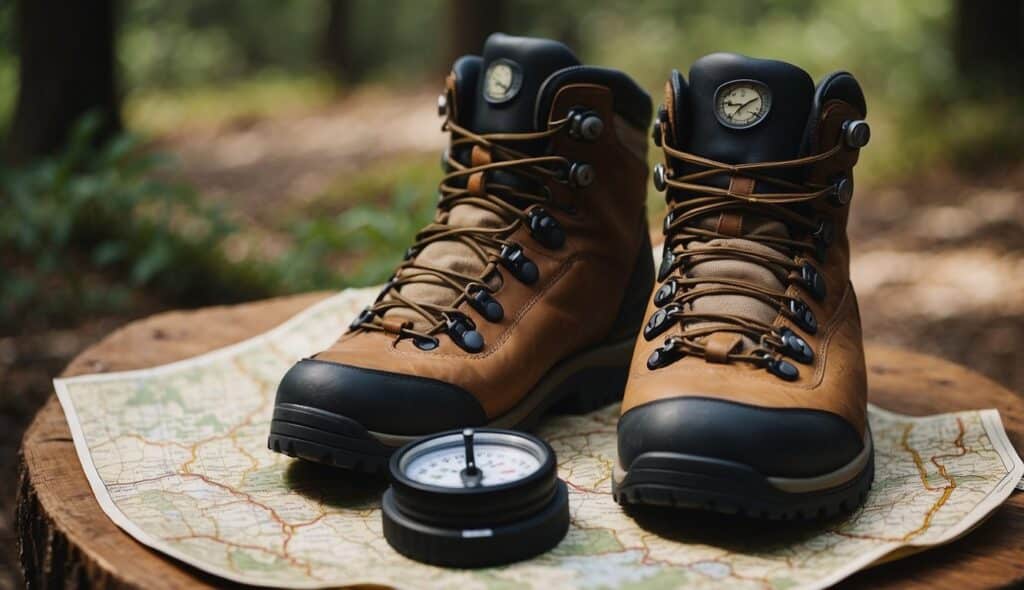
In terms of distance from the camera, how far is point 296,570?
1424mm

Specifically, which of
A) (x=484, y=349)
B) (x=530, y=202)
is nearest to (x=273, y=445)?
(x=484, y=349)

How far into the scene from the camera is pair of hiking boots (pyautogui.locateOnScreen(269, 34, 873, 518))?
1.50m

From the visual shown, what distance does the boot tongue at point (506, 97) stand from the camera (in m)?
1.95

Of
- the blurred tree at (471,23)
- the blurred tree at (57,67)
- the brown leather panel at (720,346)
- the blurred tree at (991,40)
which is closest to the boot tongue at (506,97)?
the brown leather panel at (720,346)

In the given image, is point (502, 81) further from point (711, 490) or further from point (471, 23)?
point (471, 23)

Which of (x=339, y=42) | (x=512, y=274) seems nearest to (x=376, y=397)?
(x=512, y=274)

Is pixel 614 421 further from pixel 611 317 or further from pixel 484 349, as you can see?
pixel 484 349

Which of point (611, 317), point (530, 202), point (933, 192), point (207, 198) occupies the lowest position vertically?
point (207, 198)

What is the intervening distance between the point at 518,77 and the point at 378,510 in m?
0.87

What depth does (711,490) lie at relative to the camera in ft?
4.69

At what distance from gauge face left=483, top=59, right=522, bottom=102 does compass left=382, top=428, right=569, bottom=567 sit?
0.75m

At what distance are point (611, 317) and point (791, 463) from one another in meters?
0.72

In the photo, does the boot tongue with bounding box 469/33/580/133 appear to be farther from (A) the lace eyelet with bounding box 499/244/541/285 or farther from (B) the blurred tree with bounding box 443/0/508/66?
(B) the blurred tree with bounding box 443/0/508/66

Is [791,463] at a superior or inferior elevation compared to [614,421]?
superior
